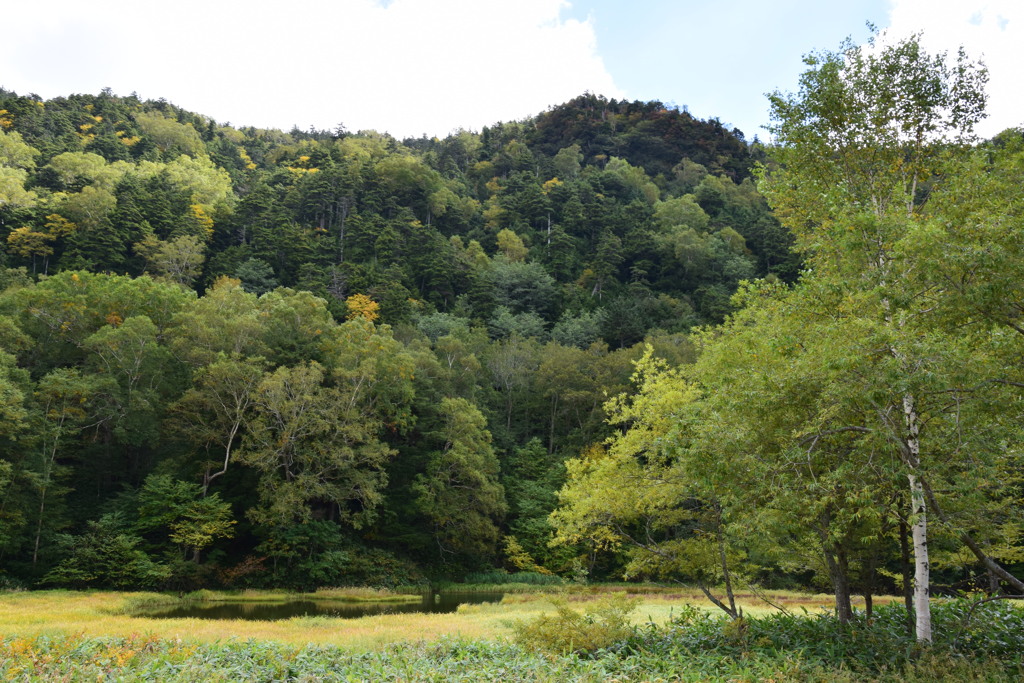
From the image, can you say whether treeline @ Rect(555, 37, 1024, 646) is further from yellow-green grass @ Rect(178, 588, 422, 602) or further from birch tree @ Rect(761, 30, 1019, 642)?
yellow-green grass @ Rect(178, 588, 422, 602)

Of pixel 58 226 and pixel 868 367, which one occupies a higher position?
pixel 58 226

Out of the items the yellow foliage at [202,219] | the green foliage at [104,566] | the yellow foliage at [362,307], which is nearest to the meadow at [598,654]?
the green foliage at [104,566]

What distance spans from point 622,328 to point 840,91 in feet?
164

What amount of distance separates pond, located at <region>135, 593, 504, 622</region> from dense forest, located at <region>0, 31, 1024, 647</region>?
4.46 metres

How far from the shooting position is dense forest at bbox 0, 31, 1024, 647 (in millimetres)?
9367

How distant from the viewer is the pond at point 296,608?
24391 millimetres

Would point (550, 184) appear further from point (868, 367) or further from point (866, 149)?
point (868, 367)

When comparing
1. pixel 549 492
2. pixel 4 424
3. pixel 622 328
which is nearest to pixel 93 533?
pixel 4 424

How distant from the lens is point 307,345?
38.6 metres

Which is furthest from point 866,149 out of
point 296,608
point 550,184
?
point 550,184

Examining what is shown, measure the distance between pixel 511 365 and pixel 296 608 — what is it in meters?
30.8

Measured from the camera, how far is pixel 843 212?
32.9 feet

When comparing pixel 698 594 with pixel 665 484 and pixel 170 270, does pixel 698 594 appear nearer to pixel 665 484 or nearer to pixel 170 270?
pixel 665 484

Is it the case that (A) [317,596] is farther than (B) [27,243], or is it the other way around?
(B) [27,243]
